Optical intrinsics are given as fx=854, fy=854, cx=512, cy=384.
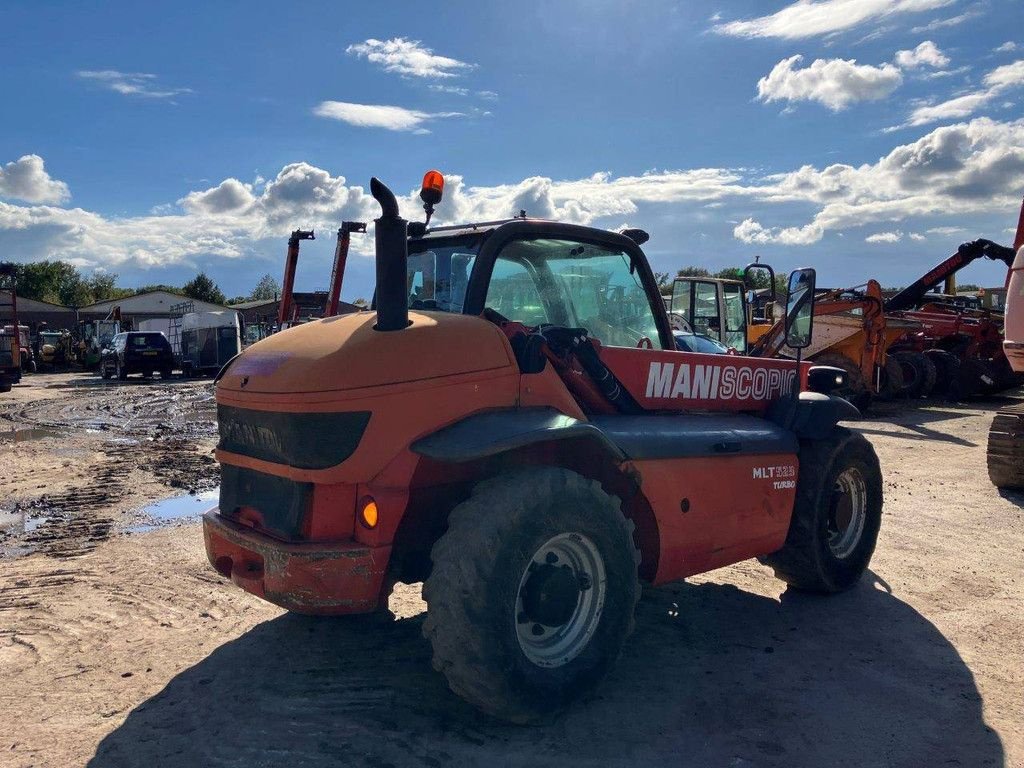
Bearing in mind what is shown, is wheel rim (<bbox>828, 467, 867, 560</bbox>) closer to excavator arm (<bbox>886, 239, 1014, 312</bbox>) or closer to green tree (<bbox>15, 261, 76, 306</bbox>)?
excavator arm (<bbox>886, 239, 1014, 312</bbox>)

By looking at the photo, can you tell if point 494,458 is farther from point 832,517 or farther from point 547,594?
point 832,517

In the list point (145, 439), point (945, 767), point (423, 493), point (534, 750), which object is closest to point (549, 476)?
point (423, 493)

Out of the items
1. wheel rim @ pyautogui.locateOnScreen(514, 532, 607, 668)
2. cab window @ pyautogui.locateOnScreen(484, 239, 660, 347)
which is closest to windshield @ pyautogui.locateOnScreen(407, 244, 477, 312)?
cab window @ pyautogui.locateOnScreen(484, 239, 660, 347)

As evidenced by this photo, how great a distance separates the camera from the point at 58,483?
913cm

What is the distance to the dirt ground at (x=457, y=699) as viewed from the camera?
342 centimetres

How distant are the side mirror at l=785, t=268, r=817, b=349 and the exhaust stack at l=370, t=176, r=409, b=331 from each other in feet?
7.12

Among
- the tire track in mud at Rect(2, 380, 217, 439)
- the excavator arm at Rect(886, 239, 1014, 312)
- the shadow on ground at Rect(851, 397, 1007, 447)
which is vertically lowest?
the tire track in mud at Rect(2, 380, 217, 439)

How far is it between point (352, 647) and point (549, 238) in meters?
2.37

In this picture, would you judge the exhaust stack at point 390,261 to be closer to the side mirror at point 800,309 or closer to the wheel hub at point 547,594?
the wheel hub at point 547,594

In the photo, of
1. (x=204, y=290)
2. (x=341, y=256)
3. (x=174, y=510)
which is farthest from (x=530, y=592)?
(x=204, y=290)

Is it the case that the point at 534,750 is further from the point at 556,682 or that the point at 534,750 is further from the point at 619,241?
the point at 619,241

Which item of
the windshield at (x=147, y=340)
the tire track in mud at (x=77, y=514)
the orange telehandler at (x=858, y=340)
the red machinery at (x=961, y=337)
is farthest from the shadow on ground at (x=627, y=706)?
the windshield at (x=147, y=340)

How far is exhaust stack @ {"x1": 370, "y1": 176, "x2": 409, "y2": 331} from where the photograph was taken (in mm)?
3477

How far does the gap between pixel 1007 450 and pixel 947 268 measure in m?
11.7
